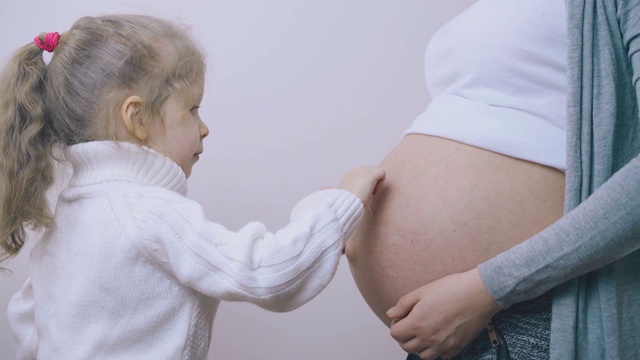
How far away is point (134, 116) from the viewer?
1.08 meters

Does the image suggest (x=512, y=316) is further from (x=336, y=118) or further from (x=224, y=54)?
(x=224, y=54)

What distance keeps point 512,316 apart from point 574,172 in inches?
8.4

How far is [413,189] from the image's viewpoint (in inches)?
40.0

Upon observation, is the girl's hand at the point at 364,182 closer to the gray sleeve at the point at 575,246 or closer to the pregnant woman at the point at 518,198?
the pregnant woman at the point at 518,198

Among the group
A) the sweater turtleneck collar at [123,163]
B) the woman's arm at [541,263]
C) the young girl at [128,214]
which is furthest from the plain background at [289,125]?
the woman's arm at [541,263]

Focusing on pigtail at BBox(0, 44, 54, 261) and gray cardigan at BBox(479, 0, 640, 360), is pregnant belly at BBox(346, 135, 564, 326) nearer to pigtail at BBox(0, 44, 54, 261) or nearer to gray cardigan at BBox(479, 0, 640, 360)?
gray cardigan at BBox(479, 0, 640, 360)

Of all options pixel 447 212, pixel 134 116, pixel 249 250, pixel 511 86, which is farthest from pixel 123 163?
pixel 511 86

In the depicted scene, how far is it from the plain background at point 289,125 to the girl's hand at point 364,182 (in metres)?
0.61

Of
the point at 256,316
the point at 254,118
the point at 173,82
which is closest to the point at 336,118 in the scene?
the point at 254,118

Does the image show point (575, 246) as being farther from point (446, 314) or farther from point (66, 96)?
point (66, 96)

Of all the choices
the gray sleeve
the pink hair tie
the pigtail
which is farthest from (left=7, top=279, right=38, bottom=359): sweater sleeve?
the gray sleeve

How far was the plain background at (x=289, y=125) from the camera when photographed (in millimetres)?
1662

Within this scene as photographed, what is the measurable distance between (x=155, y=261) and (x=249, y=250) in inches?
5.9

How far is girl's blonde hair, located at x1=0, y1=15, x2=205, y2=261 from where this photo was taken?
1079 mm
